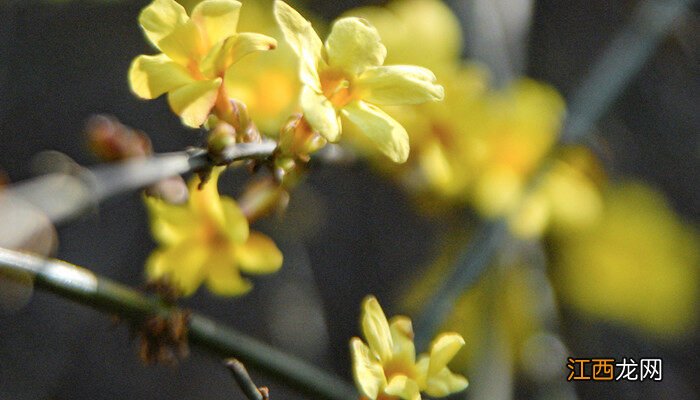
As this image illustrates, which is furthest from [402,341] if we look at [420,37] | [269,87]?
[420,37]

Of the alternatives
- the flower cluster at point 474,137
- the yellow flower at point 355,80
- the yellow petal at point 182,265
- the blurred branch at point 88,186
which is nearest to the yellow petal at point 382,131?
the yellow flower at point 355,80

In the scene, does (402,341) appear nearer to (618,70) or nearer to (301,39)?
(301,39)

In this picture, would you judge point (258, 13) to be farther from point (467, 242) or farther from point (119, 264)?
point (119, 264)

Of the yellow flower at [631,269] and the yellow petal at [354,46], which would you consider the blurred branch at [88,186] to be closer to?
the yellow petal at [354,46]

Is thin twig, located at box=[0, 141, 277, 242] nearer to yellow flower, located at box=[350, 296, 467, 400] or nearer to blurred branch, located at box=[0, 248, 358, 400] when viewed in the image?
blurred branch, located at box=[0, 248, 358, 400]

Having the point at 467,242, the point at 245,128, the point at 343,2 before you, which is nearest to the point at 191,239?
the point at 245,128
